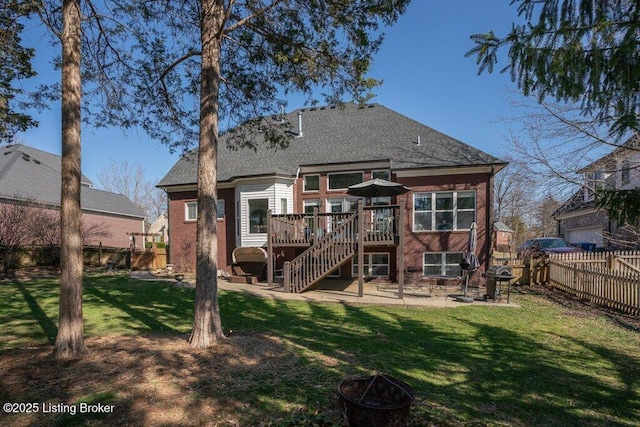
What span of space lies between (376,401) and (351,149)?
12.7 m

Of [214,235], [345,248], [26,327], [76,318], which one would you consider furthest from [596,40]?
[26,327]

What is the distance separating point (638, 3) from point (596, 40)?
43cm

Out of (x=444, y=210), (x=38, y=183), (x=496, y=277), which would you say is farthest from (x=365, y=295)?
(x=38, y=183)

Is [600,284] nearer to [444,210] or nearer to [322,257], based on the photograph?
[444,210]

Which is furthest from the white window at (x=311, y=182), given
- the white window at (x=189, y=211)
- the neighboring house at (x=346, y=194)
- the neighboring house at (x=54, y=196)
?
the neighboring house at (x=54, y=196)

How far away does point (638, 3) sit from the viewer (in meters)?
3.46

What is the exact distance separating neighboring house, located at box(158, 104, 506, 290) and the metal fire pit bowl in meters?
7.75

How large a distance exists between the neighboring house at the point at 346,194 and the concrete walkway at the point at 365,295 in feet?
3.26

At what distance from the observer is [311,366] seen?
462 centimetres

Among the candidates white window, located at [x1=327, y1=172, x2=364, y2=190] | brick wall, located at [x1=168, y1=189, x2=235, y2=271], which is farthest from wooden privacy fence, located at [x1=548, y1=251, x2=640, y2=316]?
brick wall, located at [x1=168, y1=189, x2=235, y2=271]

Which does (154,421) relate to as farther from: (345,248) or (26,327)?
(345,248)

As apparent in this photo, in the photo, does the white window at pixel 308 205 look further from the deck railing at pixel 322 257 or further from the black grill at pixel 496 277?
the black grill at pixel 496 277

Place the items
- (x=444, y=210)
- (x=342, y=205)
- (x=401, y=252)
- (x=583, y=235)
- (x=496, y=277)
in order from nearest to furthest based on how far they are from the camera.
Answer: (x=496, y=277) < (x=401, y=252) < (x=444, y=210) < (x=342, y=205) < (x=583, y=235)

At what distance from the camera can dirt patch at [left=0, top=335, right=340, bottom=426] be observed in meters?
3.29
